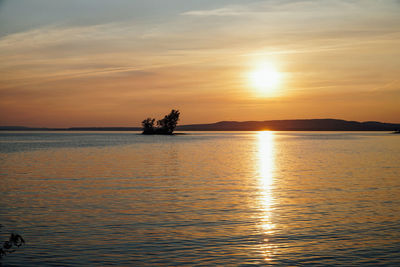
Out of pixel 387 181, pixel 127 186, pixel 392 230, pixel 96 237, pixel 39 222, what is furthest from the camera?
pixel 387 181

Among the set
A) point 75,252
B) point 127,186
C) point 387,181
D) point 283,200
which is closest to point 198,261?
point 75,252

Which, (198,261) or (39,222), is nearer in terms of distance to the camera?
(198,261)

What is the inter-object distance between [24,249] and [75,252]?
241cm

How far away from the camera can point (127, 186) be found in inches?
1583

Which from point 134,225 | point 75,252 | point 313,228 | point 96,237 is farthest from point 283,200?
point 75,252

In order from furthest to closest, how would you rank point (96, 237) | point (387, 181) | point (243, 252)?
point (387, 181) → point (96, 237) → point (243, 252)

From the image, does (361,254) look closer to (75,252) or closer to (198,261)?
(198,261)

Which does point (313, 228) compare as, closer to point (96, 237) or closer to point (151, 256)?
point (151, 256)

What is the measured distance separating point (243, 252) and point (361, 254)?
4874 mm

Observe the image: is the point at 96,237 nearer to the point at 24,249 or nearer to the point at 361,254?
the point at 24,249

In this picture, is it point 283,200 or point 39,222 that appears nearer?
point 39,222

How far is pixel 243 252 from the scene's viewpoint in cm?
1900

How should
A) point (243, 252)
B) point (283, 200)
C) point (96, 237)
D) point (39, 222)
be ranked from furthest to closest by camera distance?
point (283, 200) < point (39, 222) < point (96, 237) < point (243, 252)

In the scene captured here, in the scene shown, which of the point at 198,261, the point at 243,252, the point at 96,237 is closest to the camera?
the point at 198,261
